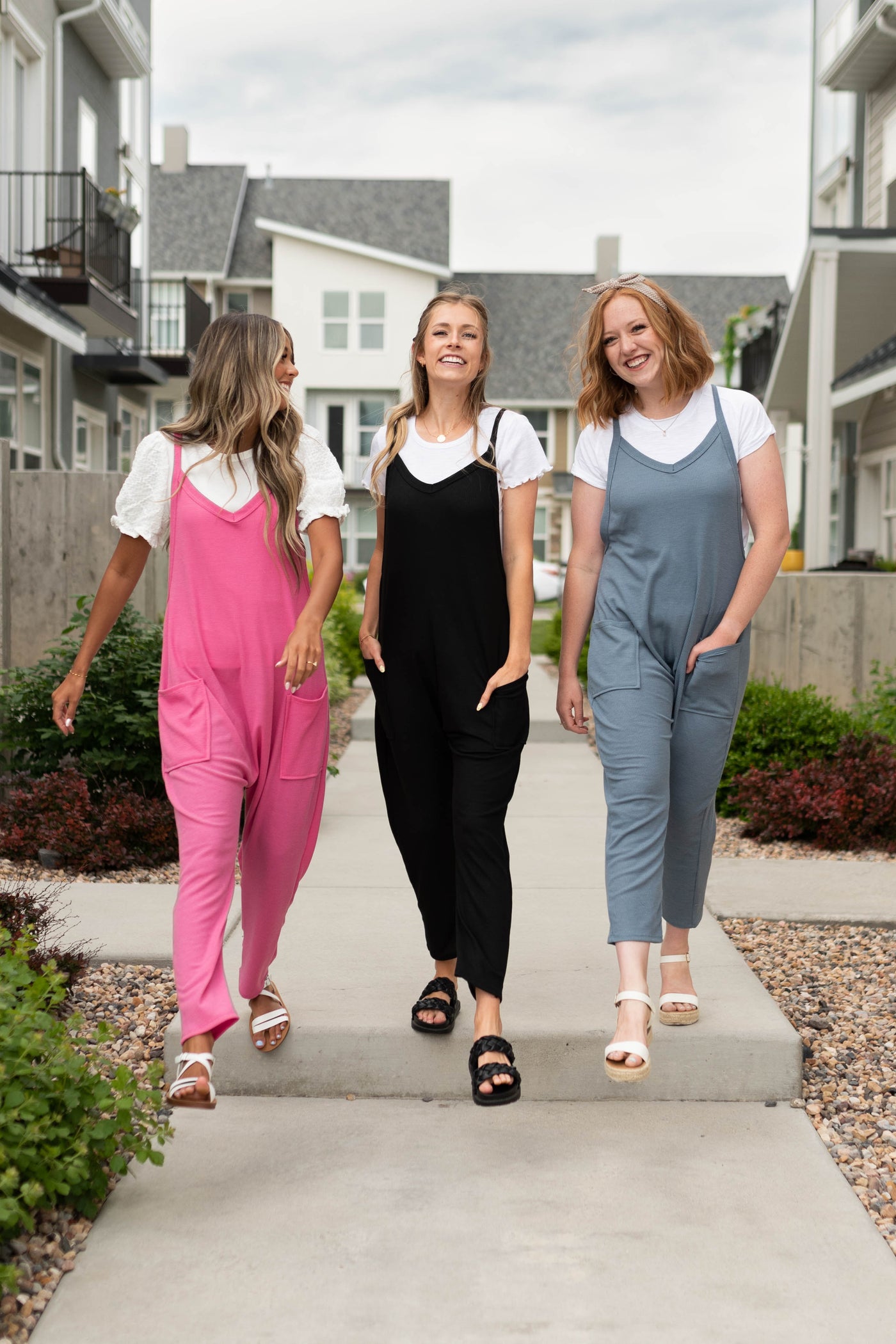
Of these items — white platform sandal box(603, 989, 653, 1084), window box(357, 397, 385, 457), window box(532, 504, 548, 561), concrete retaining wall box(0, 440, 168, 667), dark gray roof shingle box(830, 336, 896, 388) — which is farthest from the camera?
window box(532, 504, 548, 561)

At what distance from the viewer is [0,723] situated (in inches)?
247

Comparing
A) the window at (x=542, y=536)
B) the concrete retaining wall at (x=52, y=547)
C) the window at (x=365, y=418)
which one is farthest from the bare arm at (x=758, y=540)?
the window at (x=542, y=536)

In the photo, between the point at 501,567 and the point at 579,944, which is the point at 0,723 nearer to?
the point at 579,944

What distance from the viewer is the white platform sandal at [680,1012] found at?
354 centimetres

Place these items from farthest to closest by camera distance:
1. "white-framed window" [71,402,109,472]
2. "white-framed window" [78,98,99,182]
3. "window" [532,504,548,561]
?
"window" [532,504,548,561]
"white-framed window" [71,402,109,472]
"white-framed window" [78,98,99,182]

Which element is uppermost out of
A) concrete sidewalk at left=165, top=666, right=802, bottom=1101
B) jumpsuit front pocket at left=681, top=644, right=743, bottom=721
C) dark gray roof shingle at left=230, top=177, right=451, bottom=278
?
dark gray roof shingle at left=230, top=177, right=451, bottom=278

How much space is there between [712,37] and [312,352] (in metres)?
24.3

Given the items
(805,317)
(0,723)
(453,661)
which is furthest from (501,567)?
(805,317)

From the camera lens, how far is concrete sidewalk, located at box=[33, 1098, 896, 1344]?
2.41 meters

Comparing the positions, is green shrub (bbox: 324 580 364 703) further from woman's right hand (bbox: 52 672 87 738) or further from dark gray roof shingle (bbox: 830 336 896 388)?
woman's right hand (bbox: 52 672 87 738)

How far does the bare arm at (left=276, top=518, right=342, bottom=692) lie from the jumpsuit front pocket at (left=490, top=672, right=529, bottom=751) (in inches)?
18.4

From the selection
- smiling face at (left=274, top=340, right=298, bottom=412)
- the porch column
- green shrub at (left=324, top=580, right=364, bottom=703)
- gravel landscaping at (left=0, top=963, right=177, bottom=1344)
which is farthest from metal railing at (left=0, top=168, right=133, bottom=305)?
smiling face at (left=274, top=340, right=298, bottom=412)

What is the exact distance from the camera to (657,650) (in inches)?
130

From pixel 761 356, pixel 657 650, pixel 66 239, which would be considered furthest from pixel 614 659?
pixel 761 356
